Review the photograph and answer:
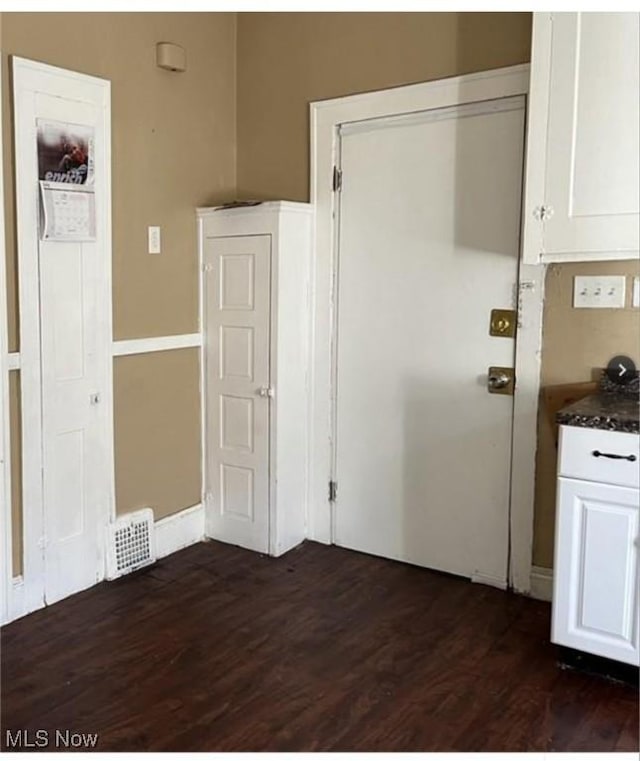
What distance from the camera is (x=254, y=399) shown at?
3.38m

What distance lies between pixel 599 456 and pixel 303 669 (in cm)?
118

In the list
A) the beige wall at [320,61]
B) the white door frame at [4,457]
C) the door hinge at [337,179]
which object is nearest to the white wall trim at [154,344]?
the white door frame at [4,457]

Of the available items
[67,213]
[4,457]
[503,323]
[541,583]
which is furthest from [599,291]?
[4,457]

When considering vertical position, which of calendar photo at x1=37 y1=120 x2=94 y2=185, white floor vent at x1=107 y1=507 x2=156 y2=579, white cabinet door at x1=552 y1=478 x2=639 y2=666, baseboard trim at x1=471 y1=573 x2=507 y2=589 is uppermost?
calendar photo at x1=37 y1=120 x2=94 y2=185

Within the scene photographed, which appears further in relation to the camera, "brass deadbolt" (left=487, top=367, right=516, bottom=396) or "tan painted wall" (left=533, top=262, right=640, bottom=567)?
"brass deadbolt" (left=487, top=367, right=516, bottom=396)

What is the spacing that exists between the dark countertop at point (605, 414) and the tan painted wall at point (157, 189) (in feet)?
5.87

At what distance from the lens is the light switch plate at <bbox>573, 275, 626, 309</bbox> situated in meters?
2.65

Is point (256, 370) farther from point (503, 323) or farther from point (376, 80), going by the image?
point (376, 80)

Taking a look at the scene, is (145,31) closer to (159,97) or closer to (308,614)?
(159,97)

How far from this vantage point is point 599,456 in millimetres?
2244

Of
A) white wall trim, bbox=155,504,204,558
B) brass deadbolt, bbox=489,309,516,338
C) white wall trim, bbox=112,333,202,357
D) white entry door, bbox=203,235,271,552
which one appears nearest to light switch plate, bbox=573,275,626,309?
brass deadbolt, bbox=489,309,516,338

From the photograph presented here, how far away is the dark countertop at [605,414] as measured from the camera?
2205 millimetres

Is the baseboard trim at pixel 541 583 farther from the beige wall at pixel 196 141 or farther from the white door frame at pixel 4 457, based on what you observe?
the white door frame at pixel 4 457

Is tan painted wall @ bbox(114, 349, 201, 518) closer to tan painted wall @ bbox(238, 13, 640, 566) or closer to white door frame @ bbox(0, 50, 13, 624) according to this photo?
white door frame @ bbox(0, 50, 13, 624)
